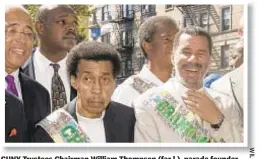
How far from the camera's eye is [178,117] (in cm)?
622

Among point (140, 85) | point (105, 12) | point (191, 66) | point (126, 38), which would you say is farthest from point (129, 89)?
point (105, 12)

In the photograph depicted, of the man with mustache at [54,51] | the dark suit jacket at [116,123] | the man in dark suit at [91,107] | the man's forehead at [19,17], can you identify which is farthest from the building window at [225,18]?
the man's forehead at [19,17]

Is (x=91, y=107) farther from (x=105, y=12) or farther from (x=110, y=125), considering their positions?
(x=105, y=12)

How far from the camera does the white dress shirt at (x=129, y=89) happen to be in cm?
620

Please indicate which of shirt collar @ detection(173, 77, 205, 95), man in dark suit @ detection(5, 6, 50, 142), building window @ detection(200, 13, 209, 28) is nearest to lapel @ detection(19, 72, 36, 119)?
man in dark suit @ detection(5, 6, 50, 142)

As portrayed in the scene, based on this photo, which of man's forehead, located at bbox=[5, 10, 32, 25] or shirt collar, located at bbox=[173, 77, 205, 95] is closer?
man's forehead, located at bbox=[5, 10, 32, 25]

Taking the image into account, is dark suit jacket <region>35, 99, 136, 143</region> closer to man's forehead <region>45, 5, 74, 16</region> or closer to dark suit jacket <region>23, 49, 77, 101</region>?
dark suit jacket <region>23, 49, 77, 101</region>

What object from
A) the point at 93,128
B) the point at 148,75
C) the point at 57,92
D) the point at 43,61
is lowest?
the point at 93,128

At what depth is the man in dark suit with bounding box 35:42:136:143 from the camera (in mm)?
6148

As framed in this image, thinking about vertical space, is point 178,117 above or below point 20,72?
below

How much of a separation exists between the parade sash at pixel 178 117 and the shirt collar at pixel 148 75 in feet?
0.25

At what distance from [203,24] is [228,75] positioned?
1.30 ft

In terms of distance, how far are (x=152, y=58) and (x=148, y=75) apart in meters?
0.12

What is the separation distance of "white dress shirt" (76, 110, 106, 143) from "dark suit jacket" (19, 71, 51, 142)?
0.24 meters
